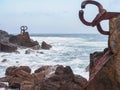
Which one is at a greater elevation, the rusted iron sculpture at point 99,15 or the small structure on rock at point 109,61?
the rusted iron sculpture at point 99,15

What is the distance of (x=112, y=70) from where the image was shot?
12.0ft

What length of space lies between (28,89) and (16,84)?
1.52 meters

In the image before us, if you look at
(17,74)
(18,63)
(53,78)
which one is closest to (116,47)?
(53,78)

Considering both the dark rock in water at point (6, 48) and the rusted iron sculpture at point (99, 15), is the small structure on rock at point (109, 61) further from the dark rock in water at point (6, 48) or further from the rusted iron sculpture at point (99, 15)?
the dark rock in water at point (6, 48)

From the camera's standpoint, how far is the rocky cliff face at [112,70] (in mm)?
3626

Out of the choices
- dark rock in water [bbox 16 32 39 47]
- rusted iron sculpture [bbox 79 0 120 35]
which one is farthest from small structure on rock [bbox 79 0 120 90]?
dark rock in water [bbox 16 32 39 47]

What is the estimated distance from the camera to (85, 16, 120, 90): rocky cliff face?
3626 millimetres

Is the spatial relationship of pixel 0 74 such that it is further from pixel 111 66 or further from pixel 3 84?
pixel 111 66

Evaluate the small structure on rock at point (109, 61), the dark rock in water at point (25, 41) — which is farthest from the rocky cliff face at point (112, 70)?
the dark rock in water at point (25, 41)

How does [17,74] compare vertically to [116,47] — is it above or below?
below

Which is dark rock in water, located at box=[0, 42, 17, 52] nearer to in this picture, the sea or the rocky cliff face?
the sea

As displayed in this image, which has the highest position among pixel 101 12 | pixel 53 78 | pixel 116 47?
pixel 101 12

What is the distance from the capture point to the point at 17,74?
474 inches

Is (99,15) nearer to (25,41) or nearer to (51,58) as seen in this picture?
(51,58)
